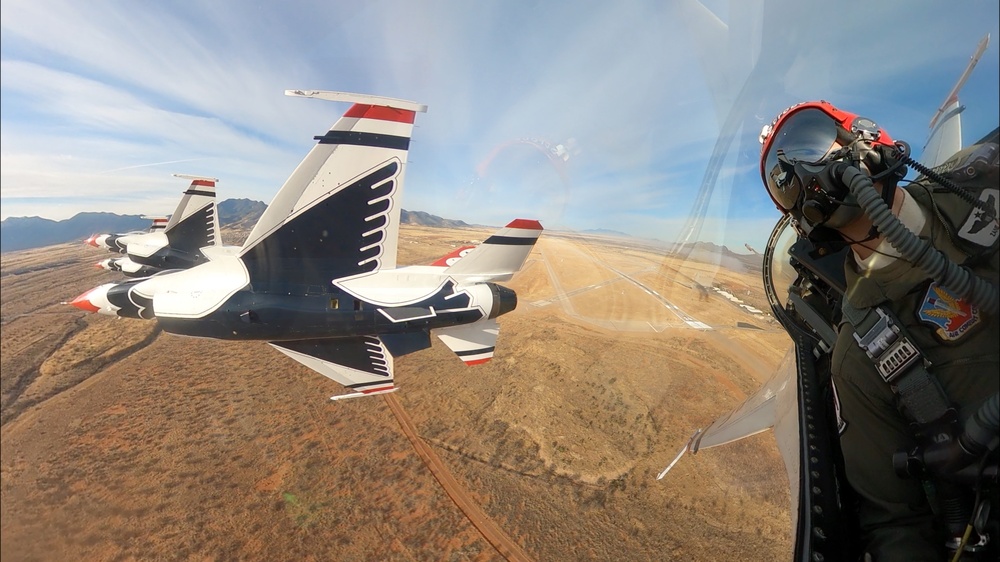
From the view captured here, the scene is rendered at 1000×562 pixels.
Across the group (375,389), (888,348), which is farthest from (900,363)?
(375,389)

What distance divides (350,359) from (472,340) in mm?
1654

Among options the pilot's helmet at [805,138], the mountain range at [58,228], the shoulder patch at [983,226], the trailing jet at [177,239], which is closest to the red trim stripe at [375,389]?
the mountain range at [58,228]

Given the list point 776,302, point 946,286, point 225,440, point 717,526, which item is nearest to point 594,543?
point 717,526

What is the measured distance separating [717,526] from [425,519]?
357 cm

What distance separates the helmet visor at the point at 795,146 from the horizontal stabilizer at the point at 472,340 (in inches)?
151

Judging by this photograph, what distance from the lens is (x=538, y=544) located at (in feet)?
12.8

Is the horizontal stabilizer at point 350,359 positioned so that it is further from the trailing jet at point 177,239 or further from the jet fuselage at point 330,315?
the trailing jet at point 177,239

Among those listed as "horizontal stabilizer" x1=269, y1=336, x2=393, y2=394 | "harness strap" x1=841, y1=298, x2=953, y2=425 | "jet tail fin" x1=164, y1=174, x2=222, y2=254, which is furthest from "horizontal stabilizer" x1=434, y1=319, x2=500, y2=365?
"jet tail fin" x1=164, y1=174, x2=222, y2=254

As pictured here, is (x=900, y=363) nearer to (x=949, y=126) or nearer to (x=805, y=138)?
(x=805, y=138)

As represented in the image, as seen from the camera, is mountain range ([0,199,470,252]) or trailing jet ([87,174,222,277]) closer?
mountain range ([0,199,470,252])

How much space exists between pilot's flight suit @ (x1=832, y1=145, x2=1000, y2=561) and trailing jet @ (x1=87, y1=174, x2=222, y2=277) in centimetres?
901

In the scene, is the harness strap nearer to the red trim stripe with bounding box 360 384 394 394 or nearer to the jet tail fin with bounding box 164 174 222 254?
the red trim stripe with bounding box 360 384 394 394

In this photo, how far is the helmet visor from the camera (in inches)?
44.8

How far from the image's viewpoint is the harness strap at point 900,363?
90cm
